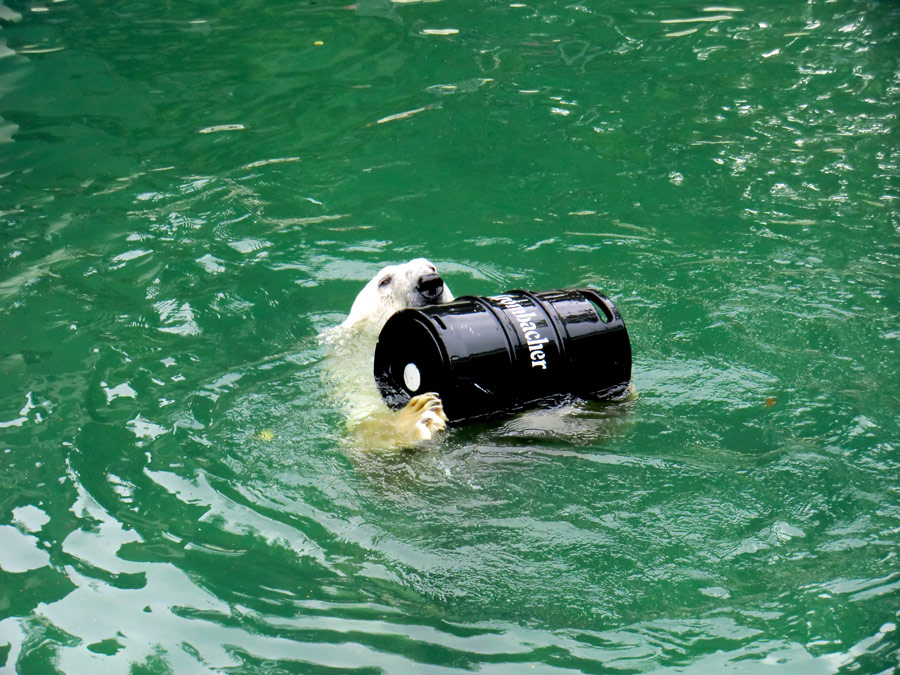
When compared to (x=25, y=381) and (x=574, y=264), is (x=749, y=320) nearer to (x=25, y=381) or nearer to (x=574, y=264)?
(x=574, y=264)

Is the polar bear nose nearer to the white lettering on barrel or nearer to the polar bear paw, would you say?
the white lettering on barrel

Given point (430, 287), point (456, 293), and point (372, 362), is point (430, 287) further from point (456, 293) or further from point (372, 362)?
point (456, 293)

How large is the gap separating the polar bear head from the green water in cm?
48

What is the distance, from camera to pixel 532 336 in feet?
17.2

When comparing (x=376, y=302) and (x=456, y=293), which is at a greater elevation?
(x=376, y=302)

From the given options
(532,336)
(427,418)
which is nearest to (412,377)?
(427,418)

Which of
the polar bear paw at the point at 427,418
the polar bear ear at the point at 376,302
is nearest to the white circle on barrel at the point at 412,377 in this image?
the polar bear paw at the point at 427,418

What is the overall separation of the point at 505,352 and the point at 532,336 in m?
0.18

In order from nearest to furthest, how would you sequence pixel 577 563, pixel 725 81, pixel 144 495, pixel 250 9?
pixel 577 563
pixel 144 495
pixel 725 81
pixel 250 9

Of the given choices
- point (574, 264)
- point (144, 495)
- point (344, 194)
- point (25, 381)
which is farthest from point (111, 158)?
point (144, 495)

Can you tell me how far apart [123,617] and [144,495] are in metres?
0.91

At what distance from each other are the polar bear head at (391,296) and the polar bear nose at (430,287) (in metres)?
0.01

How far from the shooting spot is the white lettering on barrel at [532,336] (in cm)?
523

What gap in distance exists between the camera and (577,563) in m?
4.66
